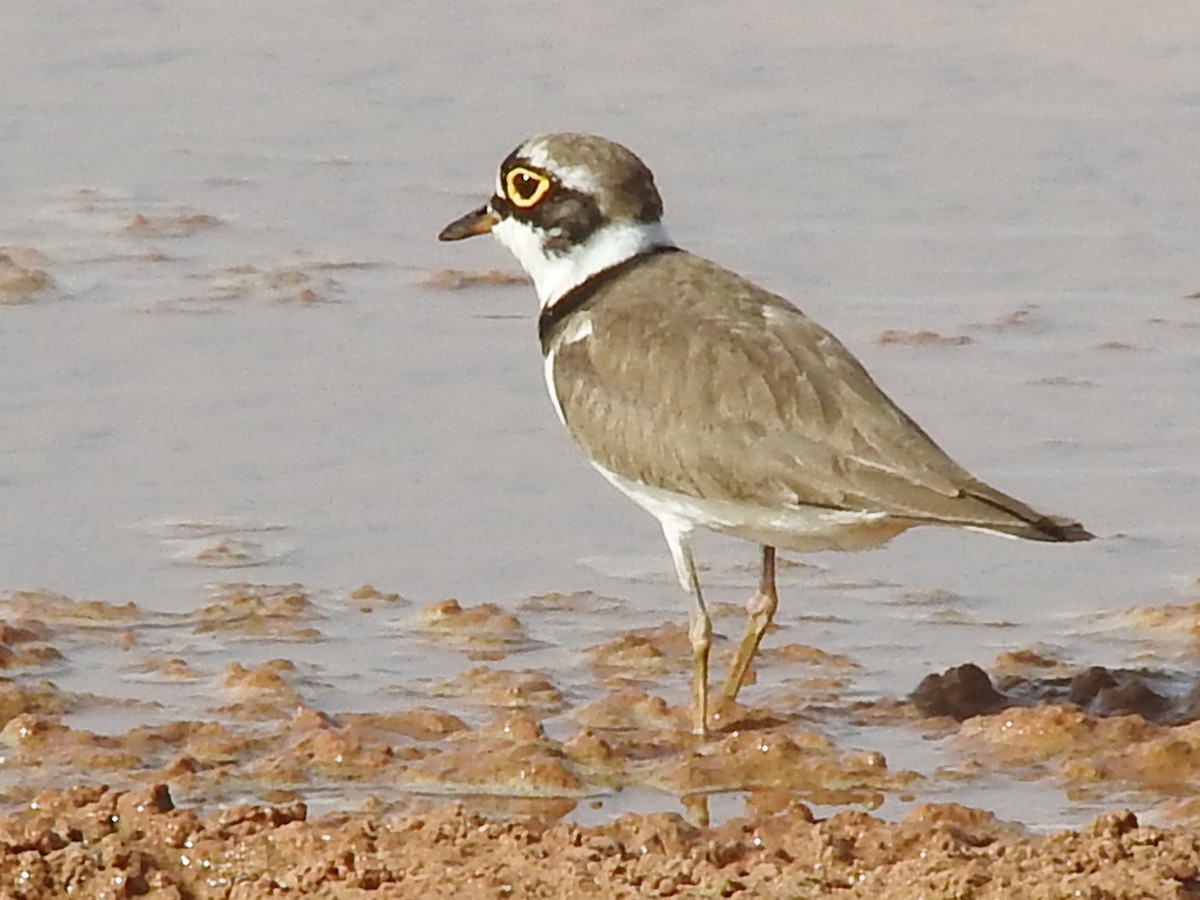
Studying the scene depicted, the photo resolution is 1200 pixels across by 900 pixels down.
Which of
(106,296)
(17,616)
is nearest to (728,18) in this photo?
(106,296)

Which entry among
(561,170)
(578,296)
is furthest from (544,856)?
(561,170)

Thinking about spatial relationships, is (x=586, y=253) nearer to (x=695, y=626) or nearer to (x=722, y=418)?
(x=722, y=418)

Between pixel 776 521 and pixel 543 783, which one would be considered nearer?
pixel 543 783

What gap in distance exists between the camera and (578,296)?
636cm

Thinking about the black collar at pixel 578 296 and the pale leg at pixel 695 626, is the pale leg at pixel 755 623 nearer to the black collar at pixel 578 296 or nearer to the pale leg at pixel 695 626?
the pale leg at pixel 695 626

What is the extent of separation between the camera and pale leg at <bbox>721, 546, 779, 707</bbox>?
19.8 ft

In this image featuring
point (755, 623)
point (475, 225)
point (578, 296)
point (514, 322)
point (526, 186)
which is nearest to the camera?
point (755, 623)

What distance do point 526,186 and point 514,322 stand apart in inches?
80.2

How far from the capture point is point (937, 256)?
355 inches

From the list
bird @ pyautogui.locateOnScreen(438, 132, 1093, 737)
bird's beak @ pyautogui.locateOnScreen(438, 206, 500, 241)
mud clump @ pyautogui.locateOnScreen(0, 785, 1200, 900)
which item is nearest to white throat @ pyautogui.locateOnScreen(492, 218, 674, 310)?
bird @ pyautogui.locateOnScreen(438, 132, 1093, 737)

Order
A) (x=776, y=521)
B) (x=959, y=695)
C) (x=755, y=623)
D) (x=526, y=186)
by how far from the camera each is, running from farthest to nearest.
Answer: (x=526, y=186) → (x=755, y=623) → (x=959, y=695) → (x=776, y=521)

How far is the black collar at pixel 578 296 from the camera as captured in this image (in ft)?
20.7

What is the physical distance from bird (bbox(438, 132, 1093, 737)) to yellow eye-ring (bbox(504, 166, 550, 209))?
6 cm

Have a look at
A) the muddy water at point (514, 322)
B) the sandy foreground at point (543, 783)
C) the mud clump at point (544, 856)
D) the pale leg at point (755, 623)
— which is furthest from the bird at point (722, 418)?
the mud clump at point (544, 856)
